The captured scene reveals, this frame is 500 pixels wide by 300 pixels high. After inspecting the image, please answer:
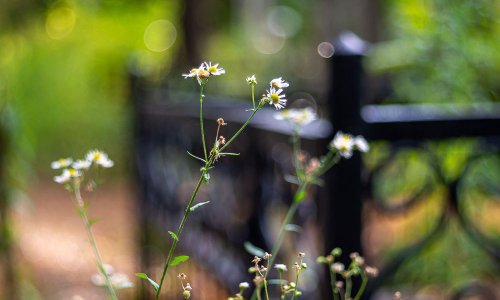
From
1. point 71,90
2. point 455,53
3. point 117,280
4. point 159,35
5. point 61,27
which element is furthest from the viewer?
point 159,35

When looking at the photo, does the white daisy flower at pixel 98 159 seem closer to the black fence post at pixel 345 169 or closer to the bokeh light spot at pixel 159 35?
the black fence post at pixel 345 169

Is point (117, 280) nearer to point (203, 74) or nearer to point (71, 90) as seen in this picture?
point (203, 74)

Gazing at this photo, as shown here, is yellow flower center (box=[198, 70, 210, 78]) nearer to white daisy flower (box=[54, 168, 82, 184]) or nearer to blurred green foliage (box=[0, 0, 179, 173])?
white daisy flower (box=[54, 168, 82, 184])

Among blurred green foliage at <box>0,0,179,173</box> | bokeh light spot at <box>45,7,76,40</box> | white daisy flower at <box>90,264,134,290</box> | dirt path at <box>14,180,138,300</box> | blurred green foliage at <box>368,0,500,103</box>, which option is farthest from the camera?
bokeh light spot at <box>45,7,76,40</box>

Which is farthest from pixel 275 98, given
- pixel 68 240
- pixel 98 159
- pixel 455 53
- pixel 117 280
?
pixel 68 240

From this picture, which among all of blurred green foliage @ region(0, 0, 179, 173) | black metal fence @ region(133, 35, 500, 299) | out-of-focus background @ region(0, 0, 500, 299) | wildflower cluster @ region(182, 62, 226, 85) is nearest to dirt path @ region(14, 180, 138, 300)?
out-of-focus background @ region(0, 0, 500, 299)

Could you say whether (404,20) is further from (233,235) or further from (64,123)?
(64,123)
